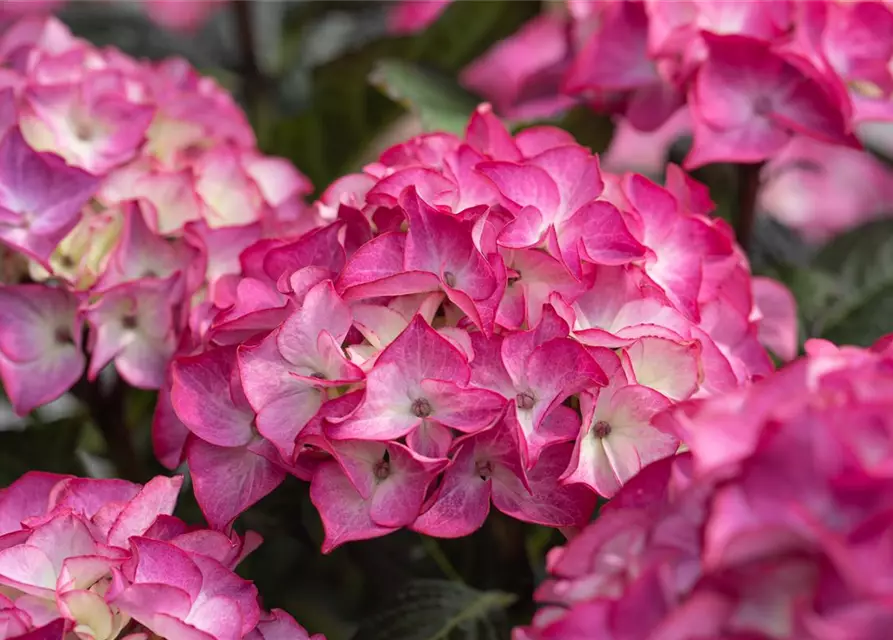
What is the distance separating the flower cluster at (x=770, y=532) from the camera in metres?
0.26

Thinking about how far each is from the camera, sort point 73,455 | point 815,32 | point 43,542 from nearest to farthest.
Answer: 1. point 43,542
2. point 815,32
3. point 73,455

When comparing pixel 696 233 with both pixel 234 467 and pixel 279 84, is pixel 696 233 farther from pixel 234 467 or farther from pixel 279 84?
pixel 279 84

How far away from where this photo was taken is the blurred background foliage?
52 cm

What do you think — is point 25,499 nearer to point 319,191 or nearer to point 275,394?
point 275,394

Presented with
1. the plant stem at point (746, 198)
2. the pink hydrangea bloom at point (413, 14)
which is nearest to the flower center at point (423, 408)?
the plant stem at point (746, 198)

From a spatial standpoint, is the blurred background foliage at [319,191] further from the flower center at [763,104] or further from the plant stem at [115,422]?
the flower center at [763,104]

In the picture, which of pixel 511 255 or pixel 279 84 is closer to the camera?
pixel 511 255

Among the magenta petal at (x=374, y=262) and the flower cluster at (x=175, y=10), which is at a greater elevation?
the magenta petal at (x=374, y=262)

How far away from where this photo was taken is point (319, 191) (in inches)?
33.2

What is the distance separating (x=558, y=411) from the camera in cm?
40

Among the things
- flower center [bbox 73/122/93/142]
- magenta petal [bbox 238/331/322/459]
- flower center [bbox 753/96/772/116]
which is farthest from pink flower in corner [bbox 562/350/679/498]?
flower center [bbox 73/122/93/142]

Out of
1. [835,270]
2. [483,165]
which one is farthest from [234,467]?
[835,270]

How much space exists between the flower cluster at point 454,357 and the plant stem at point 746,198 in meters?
Result: 0.19

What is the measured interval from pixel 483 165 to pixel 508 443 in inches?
4.8
